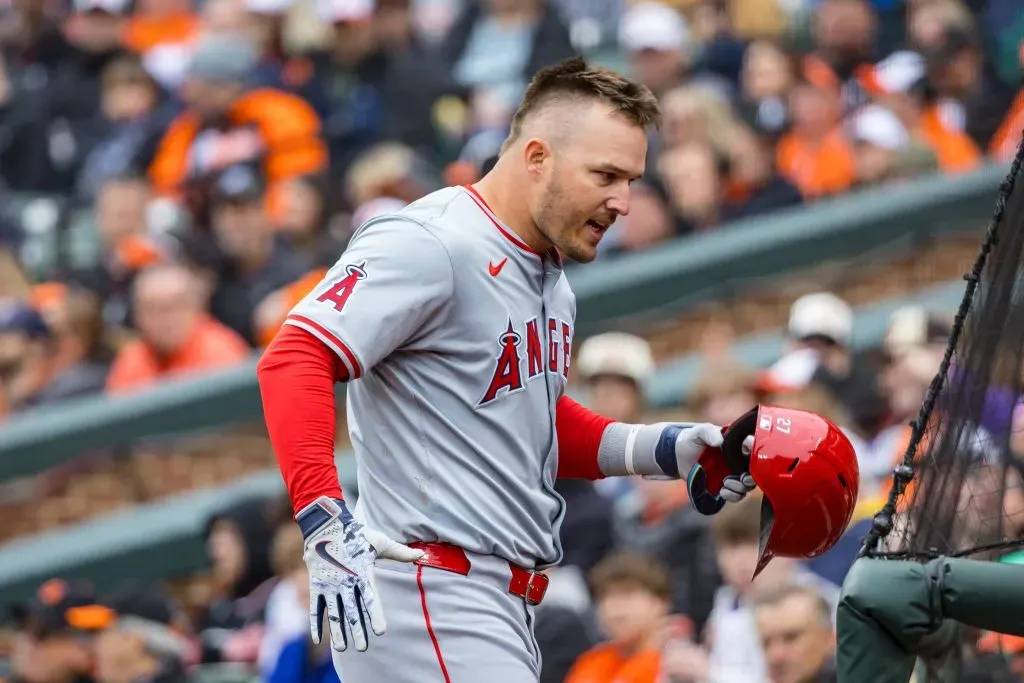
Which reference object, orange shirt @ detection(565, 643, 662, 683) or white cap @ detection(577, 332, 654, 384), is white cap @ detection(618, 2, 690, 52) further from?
orange shirt @ detection(565, 643, 662, 683)

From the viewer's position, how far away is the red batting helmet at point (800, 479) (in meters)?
4.27

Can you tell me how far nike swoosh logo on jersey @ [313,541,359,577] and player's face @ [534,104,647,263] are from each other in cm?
89

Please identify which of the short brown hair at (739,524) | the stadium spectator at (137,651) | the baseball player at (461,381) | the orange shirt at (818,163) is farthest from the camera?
the orange shirt at (818,163)

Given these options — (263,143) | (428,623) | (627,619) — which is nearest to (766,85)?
(263,143)

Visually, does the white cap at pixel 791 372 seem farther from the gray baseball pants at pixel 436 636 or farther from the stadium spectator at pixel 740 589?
the gray baseball pants at pixel 436 636

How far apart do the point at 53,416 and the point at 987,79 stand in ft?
16.4

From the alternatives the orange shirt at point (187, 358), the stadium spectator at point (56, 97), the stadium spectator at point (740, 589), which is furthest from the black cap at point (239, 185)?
the stadium spectator at point (740, 589)

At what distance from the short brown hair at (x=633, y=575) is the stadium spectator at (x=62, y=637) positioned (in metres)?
2.13

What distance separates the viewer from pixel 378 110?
11.7m

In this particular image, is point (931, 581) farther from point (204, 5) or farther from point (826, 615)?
point (204, 5)

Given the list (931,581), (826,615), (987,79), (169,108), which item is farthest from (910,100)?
(931,581)

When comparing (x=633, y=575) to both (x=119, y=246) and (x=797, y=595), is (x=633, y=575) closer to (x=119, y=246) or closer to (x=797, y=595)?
(x=797, y=595)

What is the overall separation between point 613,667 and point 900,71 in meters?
4.59

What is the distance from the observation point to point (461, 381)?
4.12m
